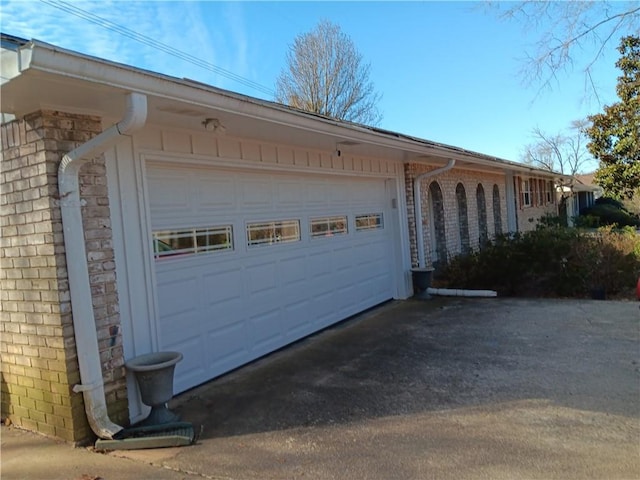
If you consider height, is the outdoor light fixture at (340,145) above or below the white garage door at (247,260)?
above

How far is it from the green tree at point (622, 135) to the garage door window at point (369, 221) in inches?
487

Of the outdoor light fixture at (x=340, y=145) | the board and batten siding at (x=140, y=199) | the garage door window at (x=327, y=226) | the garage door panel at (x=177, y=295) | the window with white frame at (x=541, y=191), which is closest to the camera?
the board and batten siding at (x=140, y=199)

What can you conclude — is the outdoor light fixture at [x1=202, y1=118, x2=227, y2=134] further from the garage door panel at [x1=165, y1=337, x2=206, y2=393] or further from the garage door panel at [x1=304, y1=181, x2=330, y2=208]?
the garage door panel at [x1=304, y1=181, x2=330, y2=208]

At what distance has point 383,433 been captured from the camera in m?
3.79

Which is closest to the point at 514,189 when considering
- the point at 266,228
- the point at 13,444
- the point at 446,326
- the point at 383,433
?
the point at 446,326

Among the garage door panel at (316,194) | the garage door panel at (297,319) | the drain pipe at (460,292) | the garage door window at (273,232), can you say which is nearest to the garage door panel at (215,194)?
the garage door window at (273,232)

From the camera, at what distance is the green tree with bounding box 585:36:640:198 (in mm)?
16172

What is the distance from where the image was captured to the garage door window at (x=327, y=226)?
24.2ft

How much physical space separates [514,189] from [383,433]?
15346 millimetres

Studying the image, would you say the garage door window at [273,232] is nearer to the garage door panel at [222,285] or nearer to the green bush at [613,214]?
the garage door panel at [222,285]

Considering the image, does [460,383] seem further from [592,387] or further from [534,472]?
[534,472]

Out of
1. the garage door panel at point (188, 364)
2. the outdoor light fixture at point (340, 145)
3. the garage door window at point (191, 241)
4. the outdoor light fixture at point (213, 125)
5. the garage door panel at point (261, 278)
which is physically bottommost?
the garage door panel at point (188, 364)

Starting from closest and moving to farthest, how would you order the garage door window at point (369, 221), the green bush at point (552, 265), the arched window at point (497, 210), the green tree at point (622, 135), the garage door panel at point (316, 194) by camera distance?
the garage door panel at point (316, 194) → the garage door window at point (369, 221) → the green bush at point (552, 265) → the arched window at point (497, 210) → the green tree at point (622, 135)

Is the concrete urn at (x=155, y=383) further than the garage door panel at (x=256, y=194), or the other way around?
the garage door panel at (x=256, y=194)
